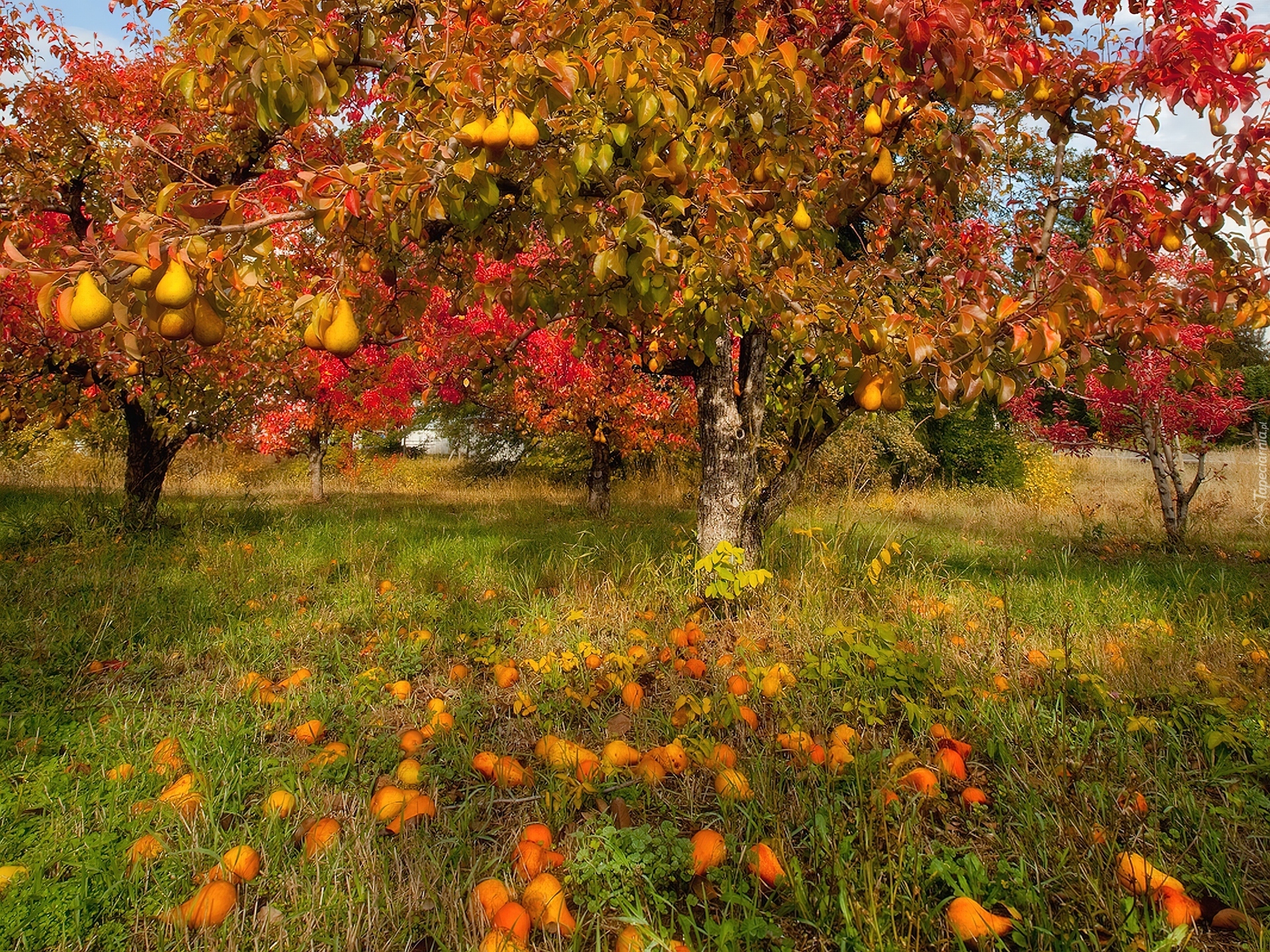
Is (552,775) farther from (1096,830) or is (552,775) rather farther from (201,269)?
(201,269)

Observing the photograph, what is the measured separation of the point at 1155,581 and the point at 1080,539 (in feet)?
7.83

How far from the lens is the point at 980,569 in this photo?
4918 millimetres

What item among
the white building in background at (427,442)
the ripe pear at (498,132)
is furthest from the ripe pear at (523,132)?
the white building in background at (427,442)

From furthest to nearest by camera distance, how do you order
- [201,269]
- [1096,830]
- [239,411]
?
1. [239,411]
2. [1096,830]
3. [201,269]

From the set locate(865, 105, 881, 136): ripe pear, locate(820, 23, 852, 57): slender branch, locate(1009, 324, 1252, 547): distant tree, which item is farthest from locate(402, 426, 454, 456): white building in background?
locate(865, 105, 881, 136): ripe pear

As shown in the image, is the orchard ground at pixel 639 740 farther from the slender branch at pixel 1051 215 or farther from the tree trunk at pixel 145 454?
the tree trunk at pixel 145 454

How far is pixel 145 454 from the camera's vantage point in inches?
238

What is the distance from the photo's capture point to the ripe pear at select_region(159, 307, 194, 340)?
3.95 ft

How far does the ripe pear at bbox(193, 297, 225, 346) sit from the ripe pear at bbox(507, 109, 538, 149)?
0.71 m

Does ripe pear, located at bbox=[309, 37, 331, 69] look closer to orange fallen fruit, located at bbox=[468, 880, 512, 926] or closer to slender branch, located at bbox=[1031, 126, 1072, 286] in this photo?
orange fallen fruit, located at bbox=[468, 880, 512, 926]

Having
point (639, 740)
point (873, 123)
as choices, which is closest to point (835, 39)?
point (873, 123)

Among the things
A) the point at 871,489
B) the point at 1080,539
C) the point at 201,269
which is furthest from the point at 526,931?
the point at 871,489

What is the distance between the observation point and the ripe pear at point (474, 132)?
1.42 m

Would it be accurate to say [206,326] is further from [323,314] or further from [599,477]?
[599,477]
